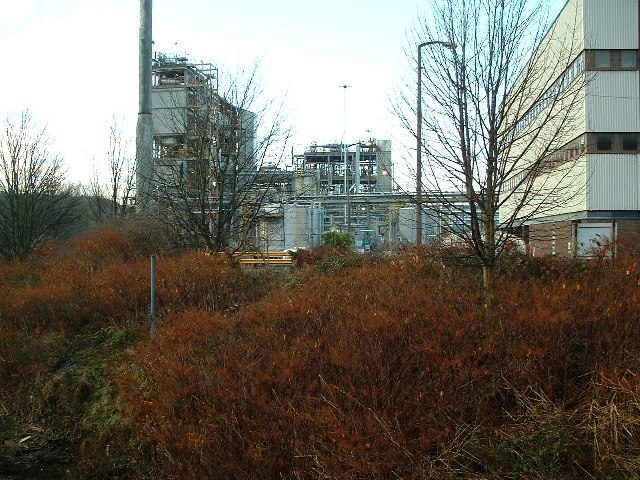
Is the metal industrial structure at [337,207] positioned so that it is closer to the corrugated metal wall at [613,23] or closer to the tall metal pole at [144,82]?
the tall metal pole at [144,82]

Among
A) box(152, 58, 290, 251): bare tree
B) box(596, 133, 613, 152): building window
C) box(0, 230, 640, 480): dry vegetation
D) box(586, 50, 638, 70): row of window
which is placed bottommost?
box(0, 230, 640, 480): dry vegetation

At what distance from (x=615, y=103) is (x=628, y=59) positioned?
1.86 m

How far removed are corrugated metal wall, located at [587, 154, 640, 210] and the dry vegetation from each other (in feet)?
57.7

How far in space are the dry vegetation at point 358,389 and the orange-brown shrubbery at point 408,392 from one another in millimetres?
17

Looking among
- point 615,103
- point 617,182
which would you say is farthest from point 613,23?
point 617,182

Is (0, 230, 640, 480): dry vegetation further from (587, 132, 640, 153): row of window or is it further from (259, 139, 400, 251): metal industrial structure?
(587, 132, 640, 153): row of window

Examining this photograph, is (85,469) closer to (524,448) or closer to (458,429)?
(458,429)

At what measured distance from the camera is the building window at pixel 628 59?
2389cm

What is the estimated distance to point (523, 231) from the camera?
7.79 meters

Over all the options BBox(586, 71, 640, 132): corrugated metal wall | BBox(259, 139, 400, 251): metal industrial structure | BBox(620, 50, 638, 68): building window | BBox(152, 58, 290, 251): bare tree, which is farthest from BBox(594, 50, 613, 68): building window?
BBox(152, 58, 290, 251): bare tree

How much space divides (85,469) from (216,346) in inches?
71.5

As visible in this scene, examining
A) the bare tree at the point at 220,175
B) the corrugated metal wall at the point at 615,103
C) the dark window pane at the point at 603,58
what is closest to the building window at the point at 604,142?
the corrugated metal wall at the point at 615,103

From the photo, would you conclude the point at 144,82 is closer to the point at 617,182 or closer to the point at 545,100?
the point at 545,100

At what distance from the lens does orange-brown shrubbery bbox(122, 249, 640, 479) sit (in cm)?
449
